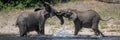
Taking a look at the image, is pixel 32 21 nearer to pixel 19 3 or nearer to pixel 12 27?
pixel 12 27

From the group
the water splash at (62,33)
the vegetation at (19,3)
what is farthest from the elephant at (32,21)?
the vegetation at (19,3)

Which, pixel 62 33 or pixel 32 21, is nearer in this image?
pixel 32 21

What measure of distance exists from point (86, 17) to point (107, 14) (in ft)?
12.7

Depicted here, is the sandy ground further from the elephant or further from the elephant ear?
the elephant

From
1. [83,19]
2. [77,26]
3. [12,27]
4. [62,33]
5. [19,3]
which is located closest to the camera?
[77,26]

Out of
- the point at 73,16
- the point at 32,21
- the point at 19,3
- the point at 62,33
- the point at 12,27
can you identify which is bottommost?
the point at 12,27

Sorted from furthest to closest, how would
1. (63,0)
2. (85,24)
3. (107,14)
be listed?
(63,0), (107,14), (85,24)

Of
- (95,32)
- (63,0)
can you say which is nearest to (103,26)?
(95,32)

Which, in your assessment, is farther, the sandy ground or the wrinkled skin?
the sandy ground

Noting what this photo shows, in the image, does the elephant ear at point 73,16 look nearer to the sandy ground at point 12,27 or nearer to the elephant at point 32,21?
the sandy ground at point 12,27

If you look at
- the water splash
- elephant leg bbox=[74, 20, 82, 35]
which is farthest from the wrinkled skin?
the water splash

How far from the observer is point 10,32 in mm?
20219

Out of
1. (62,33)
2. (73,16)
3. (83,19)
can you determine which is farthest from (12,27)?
(83,19)

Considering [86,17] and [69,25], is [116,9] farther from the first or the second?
[86,17]
